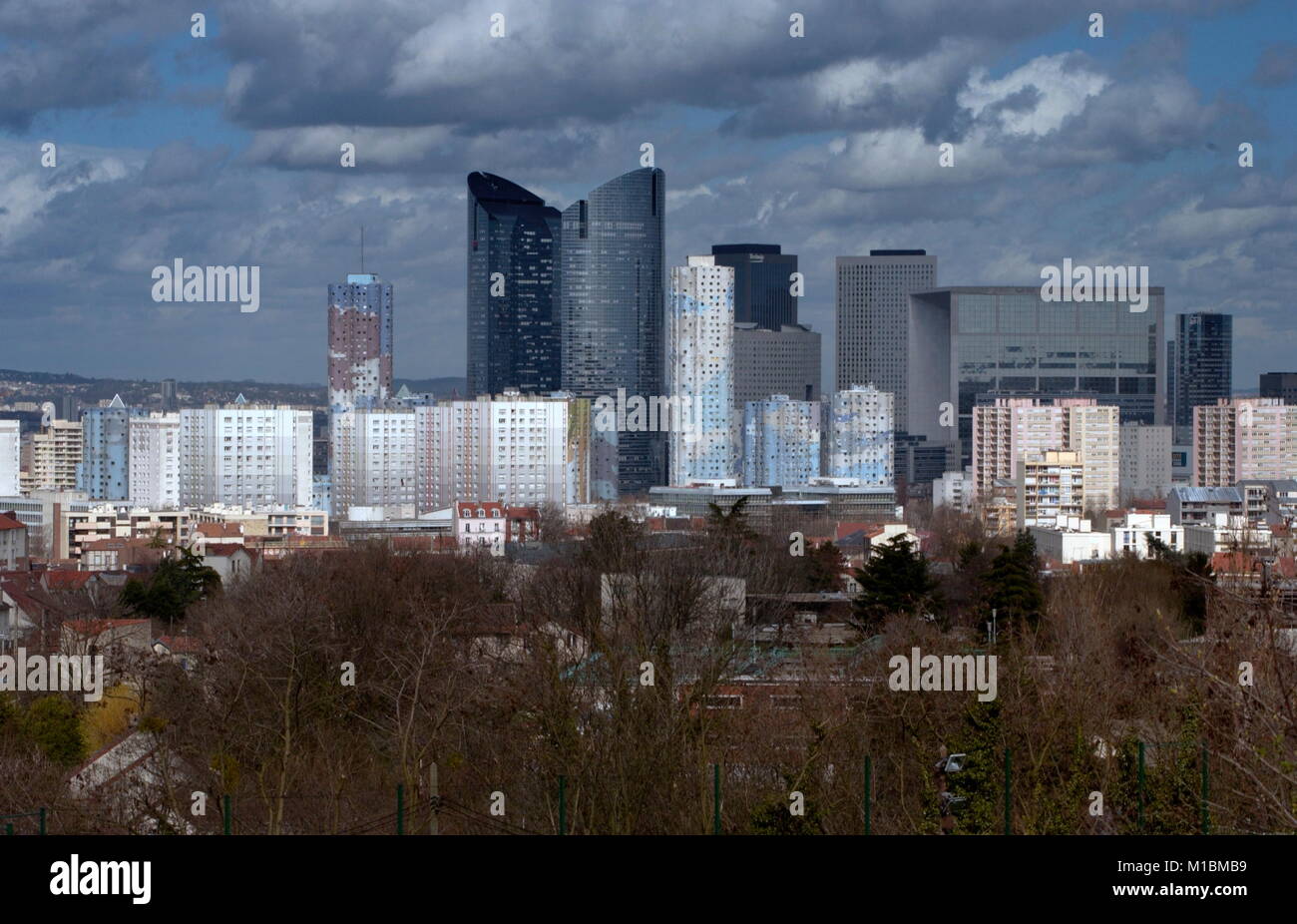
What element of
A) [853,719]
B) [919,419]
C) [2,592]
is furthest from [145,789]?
[919,419]

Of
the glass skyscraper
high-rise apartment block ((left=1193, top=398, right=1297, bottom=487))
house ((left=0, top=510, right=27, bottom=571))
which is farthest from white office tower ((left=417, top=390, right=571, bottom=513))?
the glass skyscraper

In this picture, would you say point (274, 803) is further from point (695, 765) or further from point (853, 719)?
point (853, 719)

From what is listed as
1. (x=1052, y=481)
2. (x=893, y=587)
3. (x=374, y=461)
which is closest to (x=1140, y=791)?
(x=893, y=587)

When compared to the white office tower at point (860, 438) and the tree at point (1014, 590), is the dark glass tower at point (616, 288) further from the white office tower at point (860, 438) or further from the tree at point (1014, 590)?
the tree at point (1014, 590)

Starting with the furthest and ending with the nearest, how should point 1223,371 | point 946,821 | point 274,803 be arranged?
point 1223,371, point 274,803, point 946,821

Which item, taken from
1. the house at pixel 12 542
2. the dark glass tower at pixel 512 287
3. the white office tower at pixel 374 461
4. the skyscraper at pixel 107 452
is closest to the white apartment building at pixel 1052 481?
the white office tower at pixel 374 461
